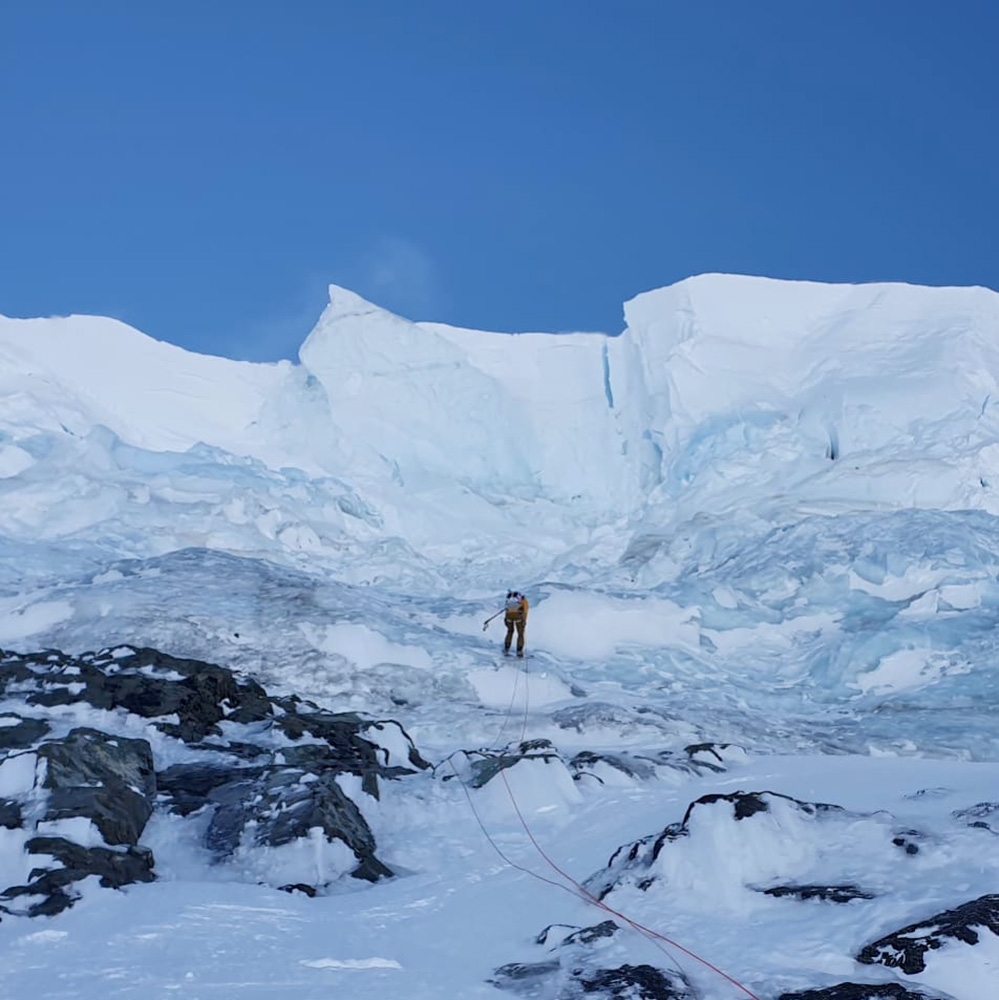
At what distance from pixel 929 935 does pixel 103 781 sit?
16.7 ft

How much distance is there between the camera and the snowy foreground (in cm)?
491

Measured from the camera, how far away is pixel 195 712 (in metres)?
10.2

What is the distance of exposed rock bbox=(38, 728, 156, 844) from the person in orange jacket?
24.3 ft

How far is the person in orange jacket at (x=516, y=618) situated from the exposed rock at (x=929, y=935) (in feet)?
34.9

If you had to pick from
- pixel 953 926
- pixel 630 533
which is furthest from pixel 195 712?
pixel 630 533

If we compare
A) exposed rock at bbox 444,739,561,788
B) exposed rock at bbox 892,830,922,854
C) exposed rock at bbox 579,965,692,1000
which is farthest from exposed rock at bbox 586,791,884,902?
exposed rock at bbox 444,739,561,788

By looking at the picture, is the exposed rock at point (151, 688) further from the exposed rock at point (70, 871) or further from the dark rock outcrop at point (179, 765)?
the exposed rock at point (70, 871)

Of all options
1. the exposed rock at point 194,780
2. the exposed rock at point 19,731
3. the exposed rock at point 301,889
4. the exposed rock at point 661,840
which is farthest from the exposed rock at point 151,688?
the exposed rock at point 661,840

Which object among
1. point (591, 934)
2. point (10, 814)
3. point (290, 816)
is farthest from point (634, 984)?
point (10, 814)

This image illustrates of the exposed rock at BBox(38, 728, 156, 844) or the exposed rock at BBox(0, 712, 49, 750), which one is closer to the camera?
the exposed rock at BBox(38, 728, 156, 844)

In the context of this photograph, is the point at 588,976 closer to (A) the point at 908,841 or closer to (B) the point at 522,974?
(B) the point at 522,974

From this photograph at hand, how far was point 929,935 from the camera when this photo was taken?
4.23 m

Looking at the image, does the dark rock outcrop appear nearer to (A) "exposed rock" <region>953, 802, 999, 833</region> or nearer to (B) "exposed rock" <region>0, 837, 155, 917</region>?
(B) "exposed rock" <region>0, 837, 155, 917</region>

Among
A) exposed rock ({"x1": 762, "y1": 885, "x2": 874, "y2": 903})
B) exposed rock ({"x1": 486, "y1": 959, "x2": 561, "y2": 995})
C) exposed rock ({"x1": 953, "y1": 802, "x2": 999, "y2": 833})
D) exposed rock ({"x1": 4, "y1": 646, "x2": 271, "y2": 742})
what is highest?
exposed rock ({"x1": 4, "y1": 646, "x2": 271, "y2": 742})
